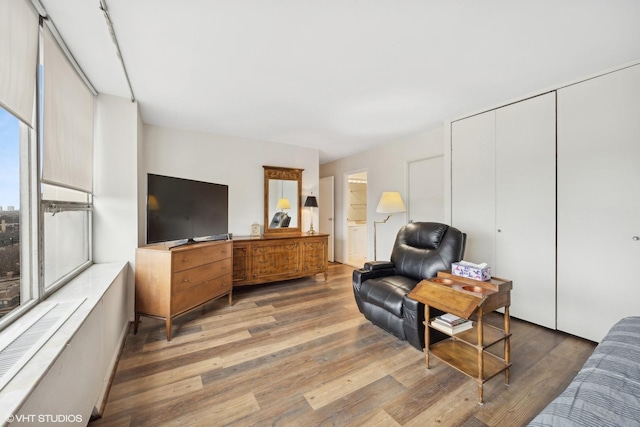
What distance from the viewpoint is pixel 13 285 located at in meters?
1.25

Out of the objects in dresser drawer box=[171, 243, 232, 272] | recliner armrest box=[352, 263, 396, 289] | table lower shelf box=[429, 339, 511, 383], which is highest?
dresser drawer box=[171, 243, 232, 272]

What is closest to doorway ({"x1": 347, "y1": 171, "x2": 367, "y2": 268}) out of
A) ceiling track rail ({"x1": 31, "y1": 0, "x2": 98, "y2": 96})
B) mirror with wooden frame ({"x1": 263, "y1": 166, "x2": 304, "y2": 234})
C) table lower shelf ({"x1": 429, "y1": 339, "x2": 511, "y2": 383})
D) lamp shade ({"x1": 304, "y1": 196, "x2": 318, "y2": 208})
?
lamp shade ({"x1": 304, "y1": 196, "x2": 318, "y2": 208})

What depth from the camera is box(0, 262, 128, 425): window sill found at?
2.51ft

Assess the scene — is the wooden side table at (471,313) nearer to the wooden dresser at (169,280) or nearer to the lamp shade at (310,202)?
the wooden dresser at (169,280)

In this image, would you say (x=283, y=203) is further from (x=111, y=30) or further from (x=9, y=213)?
(x=9, y=213)

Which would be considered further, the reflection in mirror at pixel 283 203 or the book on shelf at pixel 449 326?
the reflection in mirror at pixel 283 203

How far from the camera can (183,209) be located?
2.67 meters

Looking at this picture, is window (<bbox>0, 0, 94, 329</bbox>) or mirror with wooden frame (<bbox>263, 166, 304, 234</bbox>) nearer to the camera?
window (<bbox>0, 0, 94, 329</bbox>)

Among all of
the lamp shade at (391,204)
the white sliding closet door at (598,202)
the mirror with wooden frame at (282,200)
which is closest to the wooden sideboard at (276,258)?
the mirror with wooden frame at (282,200)

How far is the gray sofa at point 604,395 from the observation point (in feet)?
2.54

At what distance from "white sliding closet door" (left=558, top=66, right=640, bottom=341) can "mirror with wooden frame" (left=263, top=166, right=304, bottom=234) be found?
3371 mm

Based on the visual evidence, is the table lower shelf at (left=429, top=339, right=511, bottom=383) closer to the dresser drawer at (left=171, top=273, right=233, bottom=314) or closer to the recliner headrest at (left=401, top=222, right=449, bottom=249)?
the recliner headrest at (left=401, top=222, right=449, bottom=249)

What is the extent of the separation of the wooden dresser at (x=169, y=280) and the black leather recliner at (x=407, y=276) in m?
→ 1.65

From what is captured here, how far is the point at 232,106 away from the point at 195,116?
1.99ft
